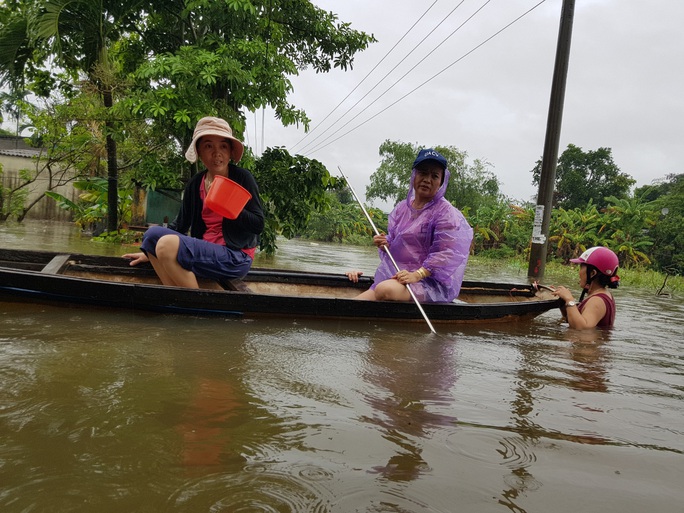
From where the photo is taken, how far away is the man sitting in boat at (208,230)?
363cm

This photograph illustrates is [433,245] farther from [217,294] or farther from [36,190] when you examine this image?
[36,190]

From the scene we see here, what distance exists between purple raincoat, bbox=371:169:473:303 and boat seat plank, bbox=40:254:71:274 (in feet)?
8.58

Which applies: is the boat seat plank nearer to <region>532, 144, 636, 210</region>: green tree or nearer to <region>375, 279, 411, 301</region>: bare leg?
<region>375, 279, 411, 301</region>: bare leg

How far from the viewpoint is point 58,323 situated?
305 centimetres

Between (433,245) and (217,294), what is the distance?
1750 millimetres

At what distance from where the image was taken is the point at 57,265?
12.7 ft

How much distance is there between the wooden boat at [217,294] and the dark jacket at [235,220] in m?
0.41

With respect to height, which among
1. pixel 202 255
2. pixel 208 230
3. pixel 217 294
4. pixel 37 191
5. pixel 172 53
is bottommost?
pixel 217 294

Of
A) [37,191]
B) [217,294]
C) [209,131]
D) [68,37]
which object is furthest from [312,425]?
[37,191]

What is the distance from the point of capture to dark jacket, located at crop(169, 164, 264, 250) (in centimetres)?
378

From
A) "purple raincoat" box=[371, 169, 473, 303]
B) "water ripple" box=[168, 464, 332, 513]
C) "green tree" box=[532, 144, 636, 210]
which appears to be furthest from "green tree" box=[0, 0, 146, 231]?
"green tree" box=[532, 144, 636, 210]

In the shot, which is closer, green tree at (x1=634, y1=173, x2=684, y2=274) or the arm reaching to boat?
the arm reaching to boat

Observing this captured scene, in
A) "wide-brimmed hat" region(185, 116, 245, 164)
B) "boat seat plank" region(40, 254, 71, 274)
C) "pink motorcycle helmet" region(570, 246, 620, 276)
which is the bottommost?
"boat seat plank" region(40, 254, 71, 274)

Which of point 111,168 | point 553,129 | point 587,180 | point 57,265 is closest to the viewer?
point 57,265
